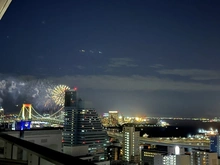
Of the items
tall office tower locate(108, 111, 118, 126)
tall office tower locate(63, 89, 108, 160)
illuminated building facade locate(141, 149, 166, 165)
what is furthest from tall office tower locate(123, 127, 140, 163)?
tall office tower locate(108, 111, 118, 126)

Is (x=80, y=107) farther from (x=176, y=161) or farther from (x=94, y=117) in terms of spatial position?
(x=176, y=161)

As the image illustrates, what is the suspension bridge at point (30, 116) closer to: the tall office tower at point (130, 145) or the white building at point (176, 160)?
the tall office tower at point (130, 145)

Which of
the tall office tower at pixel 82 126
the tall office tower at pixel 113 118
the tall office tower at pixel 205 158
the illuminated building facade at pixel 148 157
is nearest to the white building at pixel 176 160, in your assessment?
the tall office tower at pixel 205 158

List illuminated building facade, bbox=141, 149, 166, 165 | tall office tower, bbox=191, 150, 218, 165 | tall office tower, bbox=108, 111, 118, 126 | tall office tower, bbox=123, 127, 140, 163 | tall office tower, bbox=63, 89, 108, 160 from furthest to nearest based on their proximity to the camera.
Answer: tall office tower, bbox=108, 111, 118, 126 → tall office tower, bbox=63, 89, 108, 160 → tall office tower, bbox=123, 127, 140, 163 → illuminated building facade, bbox=141, 149, 166, 165 → tall office tower, bbox=191, 150, 218, 165

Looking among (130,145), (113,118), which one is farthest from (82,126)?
(113,118)

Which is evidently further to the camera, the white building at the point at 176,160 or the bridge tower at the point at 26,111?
the bridge tower at the point at 26,111

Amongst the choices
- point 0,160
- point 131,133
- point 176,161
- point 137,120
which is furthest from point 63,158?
point 137,120

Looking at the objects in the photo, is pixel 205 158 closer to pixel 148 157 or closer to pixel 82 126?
pixel 148 157

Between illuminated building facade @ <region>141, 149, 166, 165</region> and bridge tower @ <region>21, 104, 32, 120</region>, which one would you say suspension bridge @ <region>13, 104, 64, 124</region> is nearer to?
bridge tower @ <region>21, 104, 32, 120</region>
